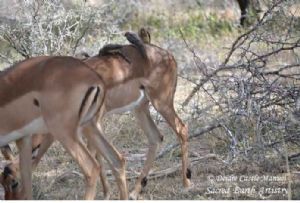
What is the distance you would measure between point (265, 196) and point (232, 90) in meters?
1.58

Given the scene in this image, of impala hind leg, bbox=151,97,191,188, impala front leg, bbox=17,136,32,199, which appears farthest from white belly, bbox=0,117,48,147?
impala hind leg, bbox=151,97,191,188

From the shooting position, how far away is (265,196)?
608 centimetres

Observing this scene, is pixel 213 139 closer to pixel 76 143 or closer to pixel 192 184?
pixel 192 184

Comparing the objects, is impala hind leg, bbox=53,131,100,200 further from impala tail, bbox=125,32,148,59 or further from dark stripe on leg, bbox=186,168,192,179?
impala tail, bbox=125,32,148,59

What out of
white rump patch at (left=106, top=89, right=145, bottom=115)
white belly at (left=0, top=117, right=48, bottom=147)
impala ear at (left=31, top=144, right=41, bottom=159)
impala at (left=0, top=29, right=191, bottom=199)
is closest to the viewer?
white belly at (left=0, top=117, right=48, bottom=147)

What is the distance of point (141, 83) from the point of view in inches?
272

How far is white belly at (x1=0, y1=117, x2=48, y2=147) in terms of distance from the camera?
564cm

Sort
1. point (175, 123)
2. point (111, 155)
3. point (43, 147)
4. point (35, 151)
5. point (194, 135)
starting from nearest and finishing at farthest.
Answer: point (111, 155)
point (43, 147)
point (35, 151)
point (175, 123)
point (194, 135)

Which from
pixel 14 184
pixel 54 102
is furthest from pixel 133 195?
pixel 54 102

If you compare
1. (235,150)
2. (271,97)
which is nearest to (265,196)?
(235,150)

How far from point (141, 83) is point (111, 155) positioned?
1.05m

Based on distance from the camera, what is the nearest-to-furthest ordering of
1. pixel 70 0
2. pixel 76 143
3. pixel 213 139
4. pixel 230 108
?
pixel 76 143
pixel 230 108
pixel 213 139
pixel 70 0

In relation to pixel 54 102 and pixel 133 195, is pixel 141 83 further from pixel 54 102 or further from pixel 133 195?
pixel 54 102

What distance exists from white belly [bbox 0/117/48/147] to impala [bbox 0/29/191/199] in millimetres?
700
